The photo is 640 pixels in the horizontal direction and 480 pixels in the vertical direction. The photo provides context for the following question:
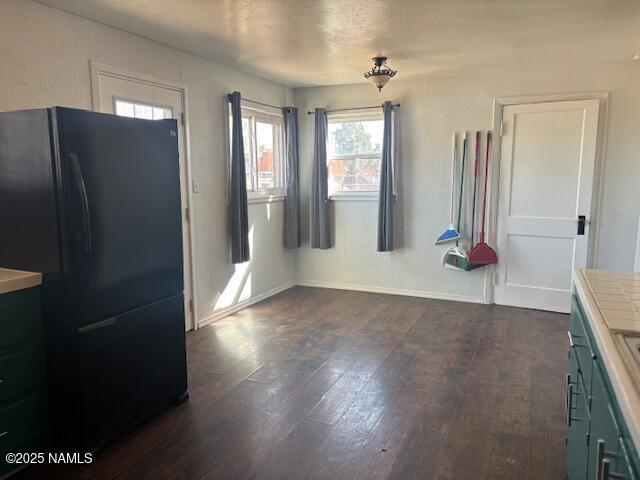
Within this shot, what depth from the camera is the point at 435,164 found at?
4867mm

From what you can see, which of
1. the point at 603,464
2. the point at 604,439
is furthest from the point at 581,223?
the point at 603,464

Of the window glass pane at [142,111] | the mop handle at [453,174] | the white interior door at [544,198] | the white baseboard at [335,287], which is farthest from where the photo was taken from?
the mop handle at [453,174]

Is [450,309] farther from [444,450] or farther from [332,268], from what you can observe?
[444,450]

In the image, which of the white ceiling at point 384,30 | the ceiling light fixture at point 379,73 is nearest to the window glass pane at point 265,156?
the white ceiling at point 384,30

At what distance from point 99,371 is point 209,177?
224cm

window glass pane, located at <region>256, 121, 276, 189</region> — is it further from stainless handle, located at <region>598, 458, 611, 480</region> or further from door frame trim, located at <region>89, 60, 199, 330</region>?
stainless handle, located at <region>598, 458, 611, 480</region>

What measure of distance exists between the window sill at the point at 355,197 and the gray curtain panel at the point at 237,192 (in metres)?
1.34

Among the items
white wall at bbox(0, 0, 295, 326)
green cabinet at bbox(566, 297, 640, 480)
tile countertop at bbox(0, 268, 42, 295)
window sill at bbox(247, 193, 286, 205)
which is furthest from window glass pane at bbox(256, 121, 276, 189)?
green cabinet at bbox(566, 297, 640, 480)

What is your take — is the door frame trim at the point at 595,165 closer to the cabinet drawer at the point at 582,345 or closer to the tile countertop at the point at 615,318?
the tile countertop at the point at 615,318

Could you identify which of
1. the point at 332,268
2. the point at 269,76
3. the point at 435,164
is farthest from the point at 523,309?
the point at 269,76

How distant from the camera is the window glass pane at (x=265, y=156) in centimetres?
491

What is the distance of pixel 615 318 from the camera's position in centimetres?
149

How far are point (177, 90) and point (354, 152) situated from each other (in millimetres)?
2196

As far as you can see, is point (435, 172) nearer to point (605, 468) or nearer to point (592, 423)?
point (592, 423)
